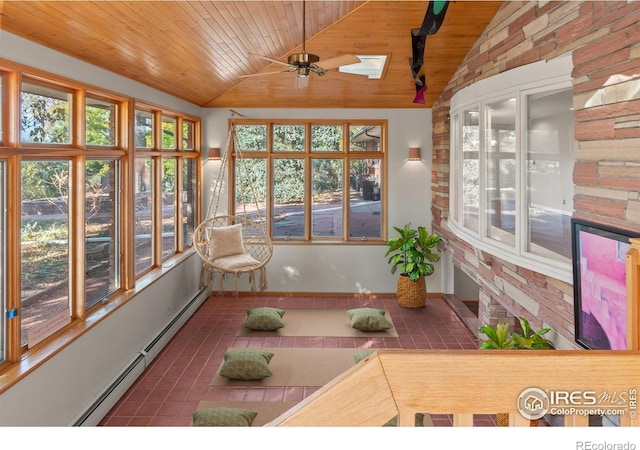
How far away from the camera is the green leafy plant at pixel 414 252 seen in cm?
740

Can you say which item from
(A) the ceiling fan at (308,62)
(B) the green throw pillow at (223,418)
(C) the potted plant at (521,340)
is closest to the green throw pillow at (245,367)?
(B) the green throw pillow at (223,418)

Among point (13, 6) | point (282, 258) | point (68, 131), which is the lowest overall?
point (282, 258)

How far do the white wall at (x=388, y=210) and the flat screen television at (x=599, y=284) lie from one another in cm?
481

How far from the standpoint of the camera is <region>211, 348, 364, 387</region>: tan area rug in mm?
4922

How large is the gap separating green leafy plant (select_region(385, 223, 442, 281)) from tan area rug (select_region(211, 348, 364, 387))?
2.05 m

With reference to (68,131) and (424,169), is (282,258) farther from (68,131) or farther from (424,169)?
(68,131)

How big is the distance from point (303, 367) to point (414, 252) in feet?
9.50

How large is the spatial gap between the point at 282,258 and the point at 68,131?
452cm

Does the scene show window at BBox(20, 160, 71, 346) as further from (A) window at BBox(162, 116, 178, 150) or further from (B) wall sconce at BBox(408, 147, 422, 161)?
(B) wall sconce at BBox(408, 147, 422, 161)

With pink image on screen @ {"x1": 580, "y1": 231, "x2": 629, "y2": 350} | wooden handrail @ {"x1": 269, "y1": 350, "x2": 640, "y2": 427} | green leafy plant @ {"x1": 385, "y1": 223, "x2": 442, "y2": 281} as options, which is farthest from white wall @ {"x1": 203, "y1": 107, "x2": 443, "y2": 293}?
wooden handrail @ {"x1": 269, "y1": 350, "x2": 640, "y2": 427}

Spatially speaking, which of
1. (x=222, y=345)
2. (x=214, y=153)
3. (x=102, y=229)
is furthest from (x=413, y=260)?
(x=102, y=229)

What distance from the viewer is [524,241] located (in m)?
4.10

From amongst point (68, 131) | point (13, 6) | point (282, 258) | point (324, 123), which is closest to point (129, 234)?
point (68, 131)

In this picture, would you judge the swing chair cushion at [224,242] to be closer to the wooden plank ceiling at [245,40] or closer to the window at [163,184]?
the window at [163,184]
